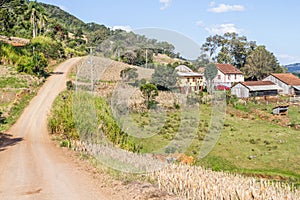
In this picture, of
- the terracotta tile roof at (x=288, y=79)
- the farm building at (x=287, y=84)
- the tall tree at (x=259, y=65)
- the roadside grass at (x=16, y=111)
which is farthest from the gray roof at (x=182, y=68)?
the tall tree at (x=259, y=65)

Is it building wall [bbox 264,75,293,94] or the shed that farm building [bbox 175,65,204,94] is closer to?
the shed

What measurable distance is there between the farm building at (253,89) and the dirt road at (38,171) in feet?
88.2

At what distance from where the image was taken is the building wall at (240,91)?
3853cm

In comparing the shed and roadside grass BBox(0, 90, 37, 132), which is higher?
roadside grass BBox(0, 90, 37, 132)

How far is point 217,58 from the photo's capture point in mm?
60406

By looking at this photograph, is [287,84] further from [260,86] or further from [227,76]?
[227,76]

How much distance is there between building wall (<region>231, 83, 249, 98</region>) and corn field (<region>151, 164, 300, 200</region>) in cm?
3117

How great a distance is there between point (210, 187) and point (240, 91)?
3292 cm

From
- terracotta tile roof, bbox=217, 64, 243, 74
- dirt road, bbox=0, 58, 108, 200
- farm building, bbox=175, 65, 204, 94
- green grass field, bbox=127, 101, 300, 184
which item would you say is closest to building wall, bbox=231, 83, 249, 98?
terracotta tile roof, bbox=217, 64, 243, 74

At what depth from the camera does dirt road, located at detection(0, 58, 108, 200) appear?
7715 millimetres

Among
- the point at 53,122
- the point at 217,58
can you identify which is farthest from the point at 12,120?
the point at 217,58

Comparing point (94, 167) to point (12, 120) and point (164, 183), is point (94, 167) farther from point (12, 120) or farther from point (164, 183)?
point (12, 120)

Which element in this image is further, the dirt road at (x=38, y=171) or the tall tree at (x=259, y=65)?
the tall tree at (x=259, y=65)

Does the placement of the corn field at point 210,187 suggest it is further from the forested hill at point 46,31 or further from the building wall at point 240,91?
the building wall at point 240,91
